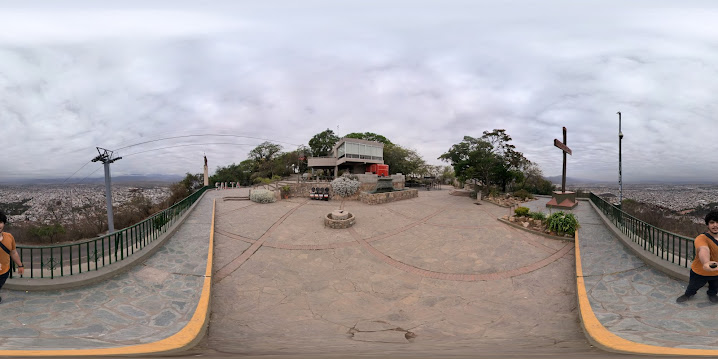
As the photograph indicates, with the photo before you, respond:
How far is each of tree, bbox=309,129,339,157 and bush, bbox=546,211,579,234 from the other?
32.6m

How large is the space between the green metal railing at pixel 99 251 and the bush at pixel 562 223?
13.6m

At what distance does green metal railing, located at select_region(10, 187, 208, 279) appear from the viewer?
17.4 feet

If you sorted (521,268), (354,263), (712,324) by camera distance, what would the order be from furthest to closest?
(354,263) < (521,268) < (712,324)

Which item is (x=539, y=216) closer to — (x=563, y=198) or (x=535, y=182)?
(x=563, y=198)

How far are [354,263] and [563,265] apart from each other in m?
6.20

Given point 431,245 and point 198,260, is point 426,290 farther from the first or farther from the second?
point 198,260

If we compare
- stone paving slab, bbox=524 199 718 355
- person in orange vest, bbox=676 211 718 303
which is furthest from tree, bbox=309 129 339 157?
person in orange vest, bbox=676 211 718 303

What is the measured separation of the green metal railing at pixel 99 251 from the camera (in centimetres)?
531

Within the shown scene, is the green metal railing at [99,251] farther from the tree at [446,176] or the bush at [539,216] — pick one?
the tree at [446,176]

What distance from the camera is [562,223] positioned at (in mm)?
9828

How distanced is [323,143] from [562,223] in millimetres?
34408

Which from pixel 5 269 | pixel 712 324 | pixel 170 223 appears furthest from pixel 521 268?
pixel 170 223

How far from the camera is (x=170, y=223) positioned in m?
9.70

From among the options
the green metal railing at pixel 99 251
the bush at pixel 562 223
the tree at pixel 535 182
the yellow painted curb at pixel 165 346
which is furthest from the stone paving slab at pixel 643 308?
the tree at pixel 535 182
